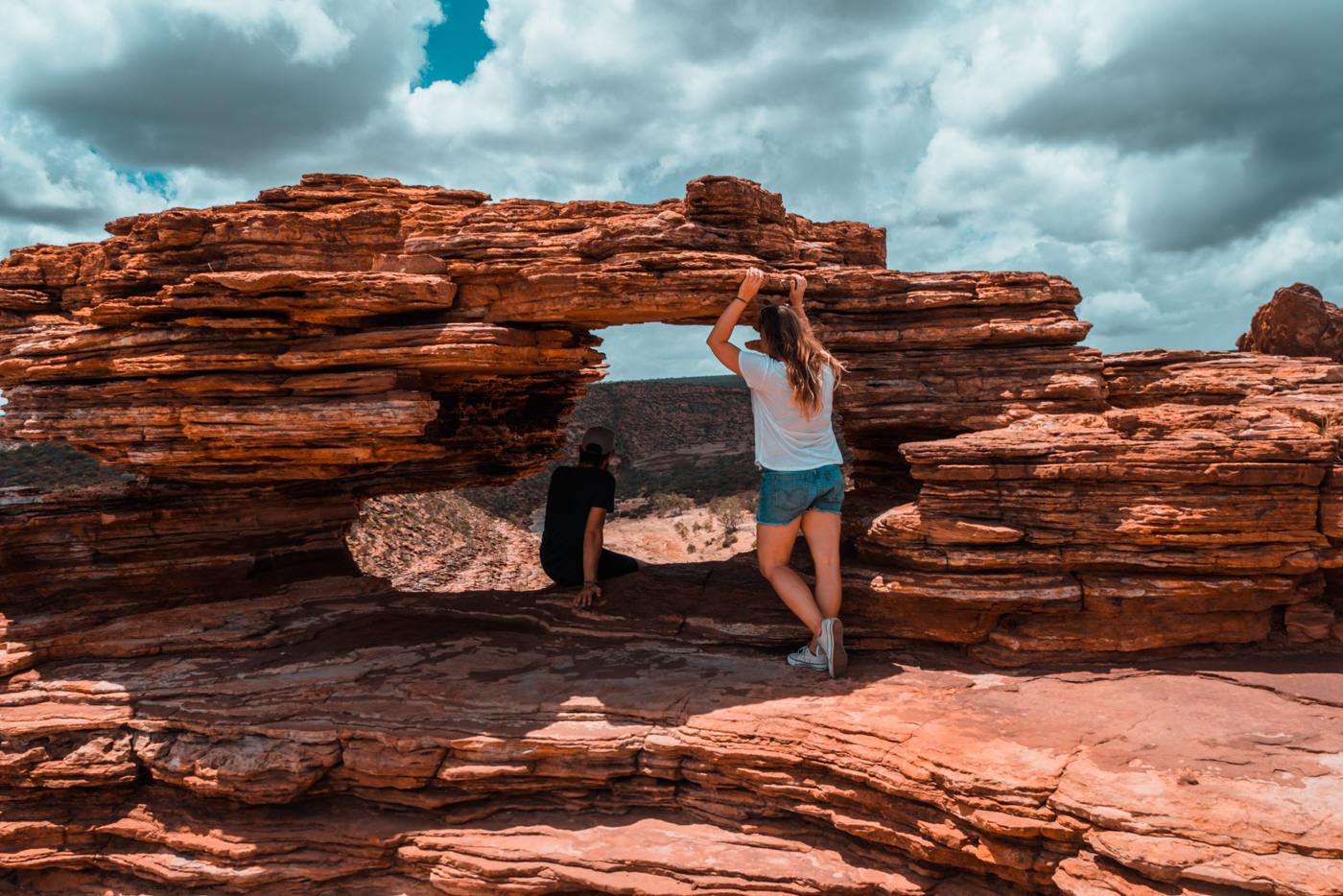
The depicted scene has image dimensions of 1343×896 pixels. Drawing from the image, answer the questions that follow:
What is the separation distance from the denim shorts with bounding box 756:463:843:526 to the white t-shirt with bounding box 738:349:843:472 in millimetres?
80

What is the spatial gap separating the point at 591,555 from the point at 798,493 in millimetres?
2995

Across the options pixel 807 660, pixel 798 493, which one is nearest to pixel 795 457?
pixel 798 493

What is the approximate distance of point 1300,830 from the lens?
15.8 feet

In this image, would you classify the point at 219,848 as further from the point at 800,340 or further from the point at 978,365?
the point at 978,365

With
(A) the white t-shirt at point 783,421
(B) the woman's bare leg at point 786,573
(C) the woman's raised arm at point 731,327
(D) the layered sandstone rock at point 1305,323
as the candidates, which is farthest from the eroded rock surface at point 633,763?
(D) the layered sandstone rock at point 1305,323

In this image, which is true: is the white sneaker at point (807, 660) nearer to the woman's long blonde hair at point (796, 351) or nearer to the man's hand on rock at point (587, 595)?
the woman's long blonde hair at point (796, 351)

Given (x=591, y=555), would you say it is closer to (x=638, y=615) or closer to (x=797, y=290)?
(x=638, y=615)

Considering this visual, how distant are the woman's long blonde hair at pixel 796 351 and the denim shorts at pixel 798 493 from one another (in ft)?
1.97

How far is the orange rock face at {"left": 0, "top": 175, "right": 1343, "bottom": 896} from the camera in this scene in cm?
605

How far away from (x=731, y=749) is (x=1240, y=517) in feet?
16.2

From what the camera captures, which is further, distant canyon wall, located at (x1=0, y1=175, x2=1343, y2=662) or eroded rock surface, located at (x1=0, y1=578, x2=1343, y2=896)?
distant canyon wall, located at (x1=0, y1=175, x2=1343, y2=662)

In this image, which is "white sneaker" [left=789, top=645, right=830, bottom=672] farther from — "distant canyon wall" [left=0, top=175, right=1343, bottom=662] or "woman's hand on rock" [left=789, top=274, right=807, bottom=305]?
"woman's hand on rock" [left=789, top=274, right=807, bottom=305]

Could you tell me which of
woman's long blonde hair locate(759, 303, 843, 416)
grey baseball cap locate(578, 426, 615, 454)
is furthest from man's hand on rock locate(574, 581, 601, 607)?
woman's long blonde hair locate(759, 303, 843, 416)

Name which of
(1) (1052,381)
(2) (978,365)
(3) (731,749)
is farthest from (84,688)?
(1) (1052,381)
